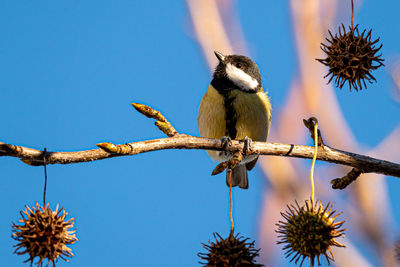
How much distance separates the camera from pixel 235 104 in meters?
4.11

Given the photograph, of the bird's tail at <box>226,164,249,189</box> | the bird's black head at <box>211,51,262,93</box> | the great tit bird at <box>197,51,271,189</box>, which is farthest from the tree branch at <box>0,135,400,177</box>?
the bird's tail at <box>226,164,249,189</box>

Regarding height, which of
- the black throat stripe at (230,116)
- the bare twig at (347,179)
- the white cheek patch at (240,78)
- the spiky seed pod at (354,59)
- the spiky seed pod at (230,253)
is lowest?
the spiky seed pod at (230,253)

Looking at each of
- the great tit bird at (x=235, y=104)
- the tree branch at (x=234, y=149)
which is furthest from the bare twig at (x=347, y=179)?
the great tit bird at (x=235, y=104)

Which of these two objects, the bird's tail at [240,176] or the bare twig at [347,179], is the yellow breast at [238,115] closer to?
the bird's tail at [240,176]

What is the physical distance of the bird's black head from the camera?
4.28 meters

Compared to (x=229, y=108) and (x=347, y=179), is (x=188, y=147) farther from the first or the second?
(x=229, y=108)

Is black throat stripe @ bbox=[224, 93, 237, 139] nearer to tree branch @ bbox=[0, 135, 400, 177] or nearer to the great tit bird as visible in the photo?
the great tit bird

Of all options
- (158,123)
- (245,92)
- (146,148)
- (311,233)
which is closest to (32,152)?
(146,148)

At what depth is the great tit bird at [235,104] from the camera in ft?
13.5

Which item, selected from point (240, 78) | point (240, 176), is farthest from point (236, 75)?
point (240, 176)

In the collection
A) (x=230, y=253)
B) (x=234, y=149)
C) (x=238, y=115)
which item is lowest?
(x=230, y=253)

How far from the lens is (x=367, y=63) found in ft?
9.03

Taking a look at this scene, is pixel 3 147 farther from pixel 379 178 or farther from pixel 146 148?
pixel 379 178

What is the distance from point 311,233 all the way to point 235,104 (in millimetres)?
1881
